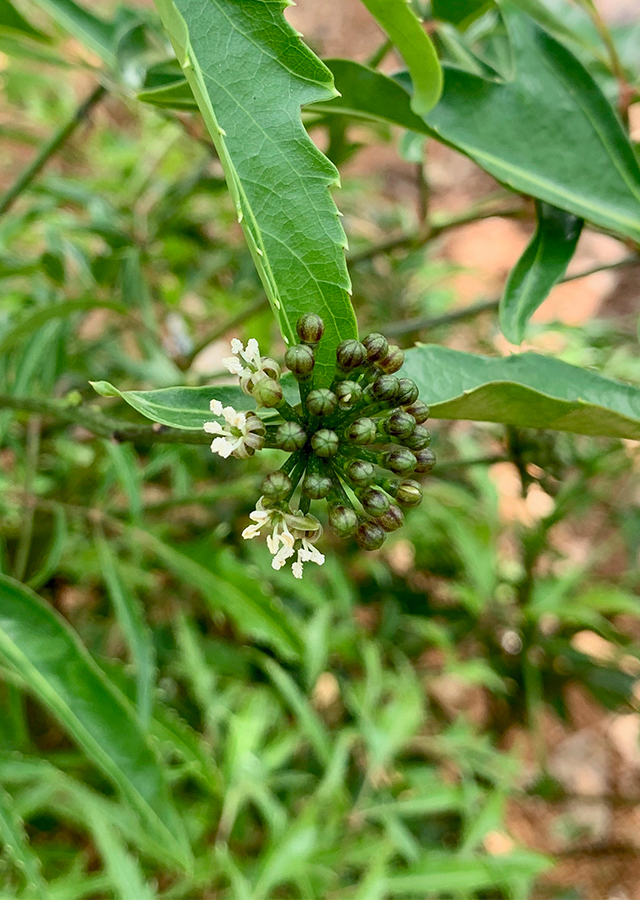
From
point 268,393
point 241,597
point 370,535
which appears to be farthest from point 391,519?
point 241,597

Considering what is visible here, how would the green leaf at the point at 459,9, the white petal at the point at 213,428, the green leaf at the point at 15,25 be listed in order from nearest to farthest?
the white petal at the point at 213,428
the green leaf at the point at 459,9
the green leaf at the point at 15,25

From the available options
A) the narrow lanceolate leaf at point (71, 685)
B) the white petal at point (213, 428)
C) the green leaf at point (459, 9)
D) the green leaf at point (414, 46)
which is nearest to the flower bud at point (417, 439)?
the white petal at point (213, 428)

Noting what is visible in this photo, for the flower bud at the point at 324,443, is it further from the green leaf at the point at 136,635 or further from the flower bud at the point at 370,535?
the green leaf at the point at 136,635

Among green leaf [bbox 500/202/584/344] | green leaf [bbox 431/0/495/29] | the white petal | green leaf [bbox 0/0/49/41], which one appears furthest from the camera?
green leaf [bbox 0/0/49/41]

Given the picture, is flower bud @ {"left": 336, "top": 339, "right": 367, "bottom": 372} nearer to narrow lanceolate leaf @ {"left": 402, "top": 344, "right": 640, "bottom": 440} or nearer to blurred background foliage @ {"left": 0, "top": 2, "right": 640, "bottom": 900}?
narrow lanceolate leaf @ {"left": 402, "top": 344, "right": 640, "bottom": 440}

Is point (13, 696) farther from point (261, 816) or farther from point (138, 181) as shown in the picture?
point (138, 181)

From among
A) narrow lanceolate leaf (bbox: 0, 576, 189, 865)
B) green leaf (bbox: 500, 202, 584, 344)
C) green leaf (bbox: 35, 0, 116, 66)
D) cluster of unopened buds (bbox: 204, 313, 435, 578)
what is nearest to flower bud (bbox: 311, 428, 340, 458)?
cluster of unopened buds (bbox: 204, 313, 435, 578)

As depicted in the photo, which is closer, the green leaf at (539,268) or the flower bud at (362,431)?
the flower bud at (362,431)

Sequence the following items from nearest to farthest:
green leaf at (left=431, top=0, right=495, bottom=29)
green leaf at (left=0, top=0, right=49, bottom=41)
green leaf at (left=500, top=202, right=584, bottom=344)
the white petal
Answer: the white petal < green leaf at (left=500, top=202, right=584, bottom=344) < green leaf at (left=431, top=0, right=495, bottom=29) < green leaf at (left=0, top=0, right=49, bottom=41)
